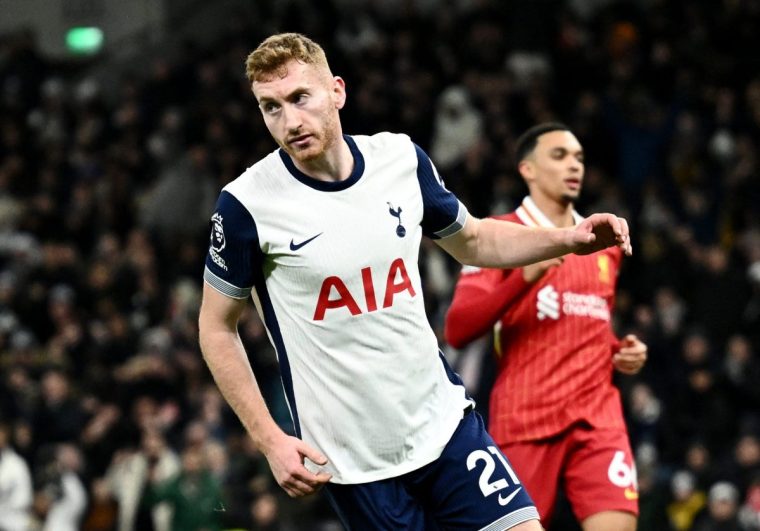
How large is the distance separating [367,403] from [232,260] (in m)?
0.68

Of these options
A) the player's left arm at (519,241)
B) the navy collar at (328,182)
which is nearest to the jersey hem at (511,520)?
the player's left arm at (519,241)

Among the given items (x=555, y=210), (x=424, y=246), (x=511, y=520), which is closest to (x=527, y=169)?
(x=555, y=210)

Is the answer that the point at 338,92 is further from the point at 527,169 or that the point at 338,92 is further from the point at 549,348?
the point at 527,169

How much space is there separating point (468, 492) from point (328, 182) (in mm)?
1203

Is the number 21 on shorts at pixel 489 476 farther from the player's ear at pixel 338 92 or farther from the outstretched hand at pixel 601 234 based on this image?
the player's ear at pixel 338 92

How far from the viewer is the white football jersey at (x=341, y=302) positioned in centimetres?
494

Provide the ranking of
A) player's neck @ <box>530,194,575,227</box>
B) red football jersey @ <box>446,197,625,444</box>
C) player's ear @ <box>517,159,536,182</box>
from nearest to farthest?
red football jersey @ <box>446,197,625,444</box> → player's neck @ <box>530,194,575,227</box> → player's ear @ <box>517,159,536,182</box>

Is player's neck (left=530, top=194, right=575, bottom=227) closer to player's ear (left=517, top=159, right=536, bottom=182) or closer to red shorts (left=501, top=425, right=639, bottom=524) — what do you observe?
player's ear (left=517, top=159, right=536, bottom=182)

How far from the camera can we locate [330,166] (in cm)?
505

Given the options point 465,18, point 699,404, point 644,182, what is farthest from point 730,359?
point 465,18

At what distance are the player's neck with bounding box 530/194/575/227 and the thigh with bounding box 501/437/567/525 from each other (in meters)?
1.08

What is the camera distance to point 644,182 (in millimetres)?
15172

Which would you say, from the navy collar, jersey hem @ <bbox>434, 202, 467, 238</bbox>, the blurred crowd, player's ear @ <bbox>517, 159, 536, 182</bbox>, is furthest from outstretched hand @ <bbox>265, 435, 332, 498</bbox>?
the blurred crowd

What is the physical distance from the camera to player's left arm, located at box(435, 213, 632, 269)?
16.6 ft
